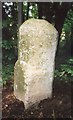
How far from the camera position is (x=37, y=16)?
15.8ft

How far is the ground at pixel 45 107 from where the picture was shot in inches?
117

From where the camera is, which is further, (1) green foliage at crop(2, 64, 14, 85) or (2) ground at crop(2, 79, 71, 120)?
(1) green foliage at crop(2, 64, 14, 85)

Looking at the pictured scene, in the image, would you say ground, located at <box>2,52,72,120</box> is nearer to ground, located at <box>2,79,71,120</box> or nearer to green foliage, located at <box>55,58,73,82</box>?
ground, located at <box>2,79,71,120</box>

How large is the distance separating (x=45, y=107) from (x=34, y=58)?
0.59 metres

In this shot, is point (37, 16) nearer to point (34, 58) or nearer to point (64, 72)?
point (64, 72)

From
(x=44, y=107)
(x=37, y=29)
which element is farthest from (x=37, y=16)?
(x=44, y=107)

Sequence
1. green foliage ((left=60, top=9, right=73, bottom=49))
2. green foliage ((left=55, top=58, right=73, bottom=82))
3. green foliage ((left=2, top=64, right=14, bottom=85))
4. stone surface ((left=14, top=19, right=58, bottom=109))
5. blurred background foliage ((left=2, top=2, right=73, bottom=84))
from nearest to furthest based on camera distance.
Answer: stone surface ((left=14, top=19, right=58, bottom=109)), green foliage ((left=55, top=58, right=73, bottom=82)), green foliage ((left=2, top=64, right=14, bottom=85)), blurred background foliage ((left=2, top=2, right=73, bottom=84)), green foliage ((left=60, top=9, right=73, bottom=49))

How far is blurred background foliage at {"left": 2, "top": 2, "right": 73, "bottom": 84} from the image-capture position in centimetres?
331

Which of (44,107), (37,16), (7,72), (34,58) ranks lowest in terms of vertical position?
(44,107)

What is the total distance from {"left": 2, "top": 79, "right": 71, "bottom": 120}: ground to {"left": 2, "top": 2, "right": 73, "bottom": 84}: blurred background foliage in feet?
0.72

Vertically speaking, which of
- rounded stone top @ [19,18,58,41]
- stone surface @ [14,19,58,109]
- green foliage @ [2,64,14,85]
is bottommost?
green foliage @ [2,64,14,85]

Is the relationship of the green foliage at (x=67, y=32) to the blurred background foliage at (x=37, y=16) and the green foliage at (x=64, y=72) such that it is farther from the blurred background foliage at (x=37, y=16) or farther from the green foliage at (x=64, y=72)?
the green foliage at (x=64, y=72)

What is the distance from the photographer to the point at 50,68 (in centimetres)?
297

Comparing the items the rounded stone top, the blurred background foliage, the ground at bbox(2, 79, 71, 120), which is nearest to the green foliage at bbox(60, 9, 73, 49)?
the blurred background foliage
